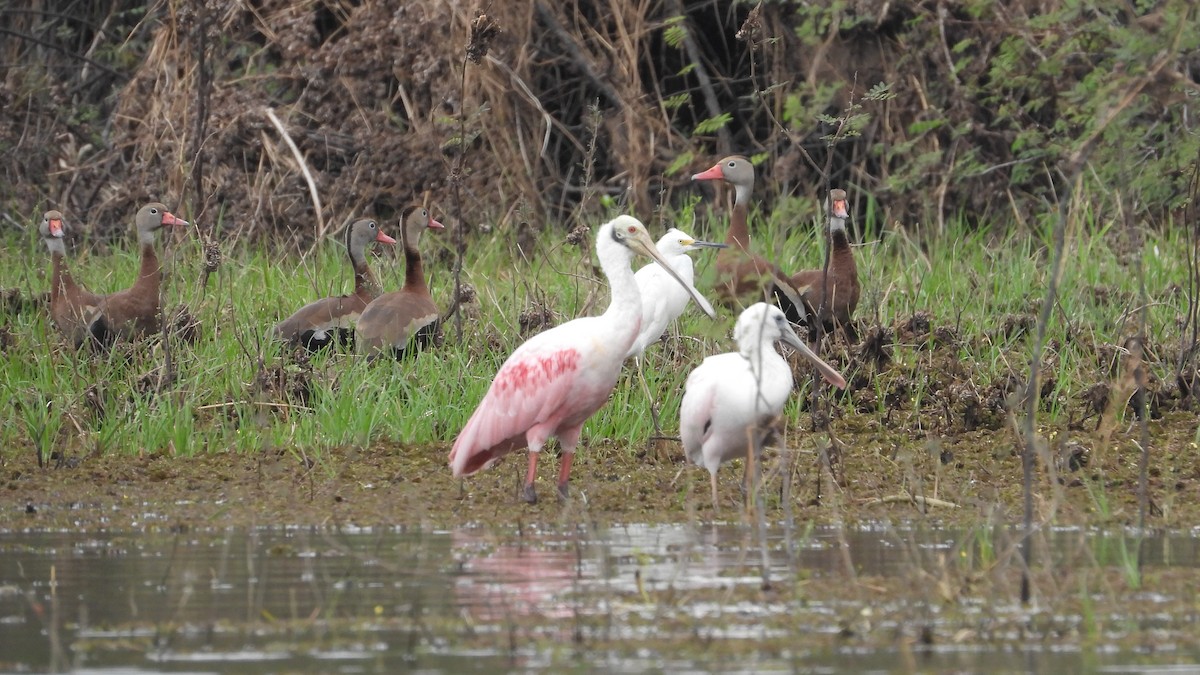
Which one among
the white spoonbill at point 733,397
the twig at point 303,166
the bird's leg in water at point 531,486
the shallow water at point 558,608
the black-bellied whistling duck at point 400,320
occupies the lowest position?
the shallow water at point 558,608

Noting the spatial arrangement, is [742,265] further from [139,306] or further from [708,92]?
[708,92]

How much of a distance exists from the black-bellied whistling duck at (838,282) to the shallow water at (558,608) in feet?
10.5

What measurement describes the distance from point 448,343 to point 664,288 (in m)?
1.25

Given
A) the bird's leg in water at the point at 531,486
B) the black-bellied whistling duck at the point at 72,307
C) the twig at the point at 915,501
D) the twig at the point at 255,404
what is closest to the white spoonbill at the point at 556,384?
the bird's leg in water at the point at 531,486

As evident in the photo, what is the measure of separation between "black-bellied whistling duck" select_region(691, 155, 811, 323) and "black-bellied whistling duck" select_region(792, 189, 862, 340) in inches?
3.7

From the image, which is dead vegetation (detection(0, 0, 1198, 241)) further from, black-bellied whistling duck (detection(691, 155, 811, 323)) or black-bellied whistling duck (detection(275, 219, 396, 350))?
black-bellied whistling duck (detection(275, 219, 396, 350))

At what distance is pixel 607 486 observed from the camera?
7480 mm

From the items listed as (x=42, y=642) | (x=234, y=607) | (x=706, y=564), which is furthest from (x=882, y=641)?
(x=42, y=642)

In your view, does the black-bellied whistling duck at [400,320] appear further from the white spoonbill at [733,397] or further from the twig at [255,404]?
the white spoonbill at [733,397]

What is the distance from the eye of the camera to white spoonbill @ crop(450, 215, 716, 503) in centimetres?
721

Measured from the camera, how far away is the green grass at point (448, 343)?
26.9ft

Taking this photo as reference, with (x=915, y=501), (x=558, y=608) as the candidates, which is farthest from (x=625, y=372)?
(x=558, y=608)

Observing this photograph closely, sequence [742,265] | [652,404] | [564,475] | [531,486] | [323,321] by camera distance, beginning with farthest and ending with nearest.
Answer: [323,321] → [742,265] → [652,404] → [564,475] → [531,486]

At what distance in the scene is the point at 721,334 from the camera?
21.4 ft
